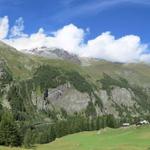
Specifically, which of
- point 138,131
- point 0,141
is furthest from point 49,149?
point 138,131

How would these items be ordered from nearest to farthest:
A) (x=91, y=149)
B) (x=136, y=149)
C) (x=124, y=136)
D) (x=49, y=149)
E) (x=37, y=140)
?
1. (x=136, y=149)
2. (x=91, y=149)
3. (x=49, y=149)
4. (x=124, y=136)
5. (x=37, y=140)

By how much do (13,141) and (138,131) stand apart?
42219 millimetres

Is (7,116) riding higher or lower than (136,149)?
higher

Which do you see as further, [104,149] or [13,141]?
[13,141]

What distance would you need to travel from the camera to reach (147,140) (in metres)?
98.1

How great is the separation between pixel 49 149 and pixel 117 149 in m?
18.5

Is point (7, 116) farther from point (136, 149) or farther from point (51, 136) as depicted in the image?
point (51, 136)

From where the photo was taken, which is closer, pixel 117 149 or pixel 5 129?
pixel 117 149

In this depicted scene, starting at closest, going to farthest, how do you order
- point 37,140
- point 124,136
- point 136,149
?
point 136,149 < point 124,136 < point 37,140

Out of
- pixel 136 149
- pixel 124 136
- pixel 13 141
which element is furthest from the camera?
pixel 124 136

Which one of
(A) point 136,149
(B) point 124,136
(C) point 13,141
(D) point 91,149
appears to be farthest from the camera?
(B) point 124,136

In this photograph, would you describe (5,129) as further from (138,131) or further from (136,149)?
(138,131)

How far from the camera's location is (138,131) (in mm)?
121438

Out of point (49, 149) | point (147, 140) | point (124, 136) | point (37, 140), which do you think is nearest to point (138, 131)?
point (124, 136)
